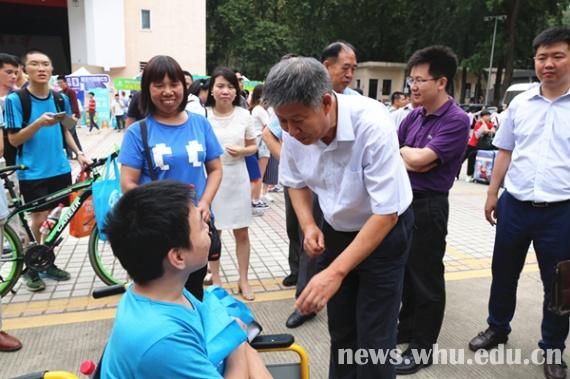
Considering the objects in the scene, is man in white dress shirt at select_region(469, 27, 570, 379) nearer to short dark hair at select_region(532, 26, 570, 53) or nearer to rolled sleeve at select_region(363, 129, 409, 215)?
short dark hair at select_region(532, 26, 570, 53)

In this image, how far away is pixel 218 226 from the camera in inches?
135

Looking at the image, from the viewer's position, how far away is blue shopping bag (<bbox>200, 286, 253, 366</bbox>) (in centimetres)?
131

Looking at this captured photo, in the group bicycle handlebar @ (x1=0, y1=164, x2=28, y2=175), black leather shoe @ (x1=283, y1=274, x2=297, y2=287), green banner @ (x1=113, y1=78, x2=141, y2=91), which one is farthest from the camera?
green banner @ (x1=113, y1=78, x2=141, y2=91)

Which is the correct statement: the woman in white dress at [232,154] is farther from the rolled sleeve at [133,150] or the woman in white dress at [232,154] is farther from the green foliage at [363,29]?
the green foliage at [363,29]

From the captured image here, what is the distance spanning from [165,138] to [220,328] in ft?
4.53

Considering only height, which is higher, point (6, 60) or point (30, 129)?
point (6, 60)

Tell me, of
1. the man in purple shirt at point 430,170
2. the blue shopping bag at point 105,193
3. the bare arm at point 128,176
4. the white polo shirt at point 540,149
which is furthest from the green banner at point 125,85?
the white polo shirt at point 540,149

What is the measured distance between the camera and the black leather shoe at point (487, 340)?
2.84m

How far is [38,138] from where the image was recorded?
138 inches

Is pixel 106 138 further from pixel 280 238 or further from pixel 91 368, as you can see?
pixel 91 368

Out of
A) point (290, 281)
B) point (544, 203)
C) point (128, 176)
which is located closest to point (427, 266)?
point (544, 203)

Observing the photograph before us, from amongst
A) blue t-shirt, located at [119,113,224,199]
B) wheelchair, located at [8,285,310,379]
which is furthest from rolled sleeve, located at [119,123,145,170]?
wheelchair, located at [8,285,310,379]

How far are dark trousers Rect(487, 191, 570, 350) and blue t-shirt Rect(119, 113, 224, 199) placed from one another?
1842mm

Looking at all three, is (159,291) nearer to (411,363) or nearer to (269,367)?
(269,367)
